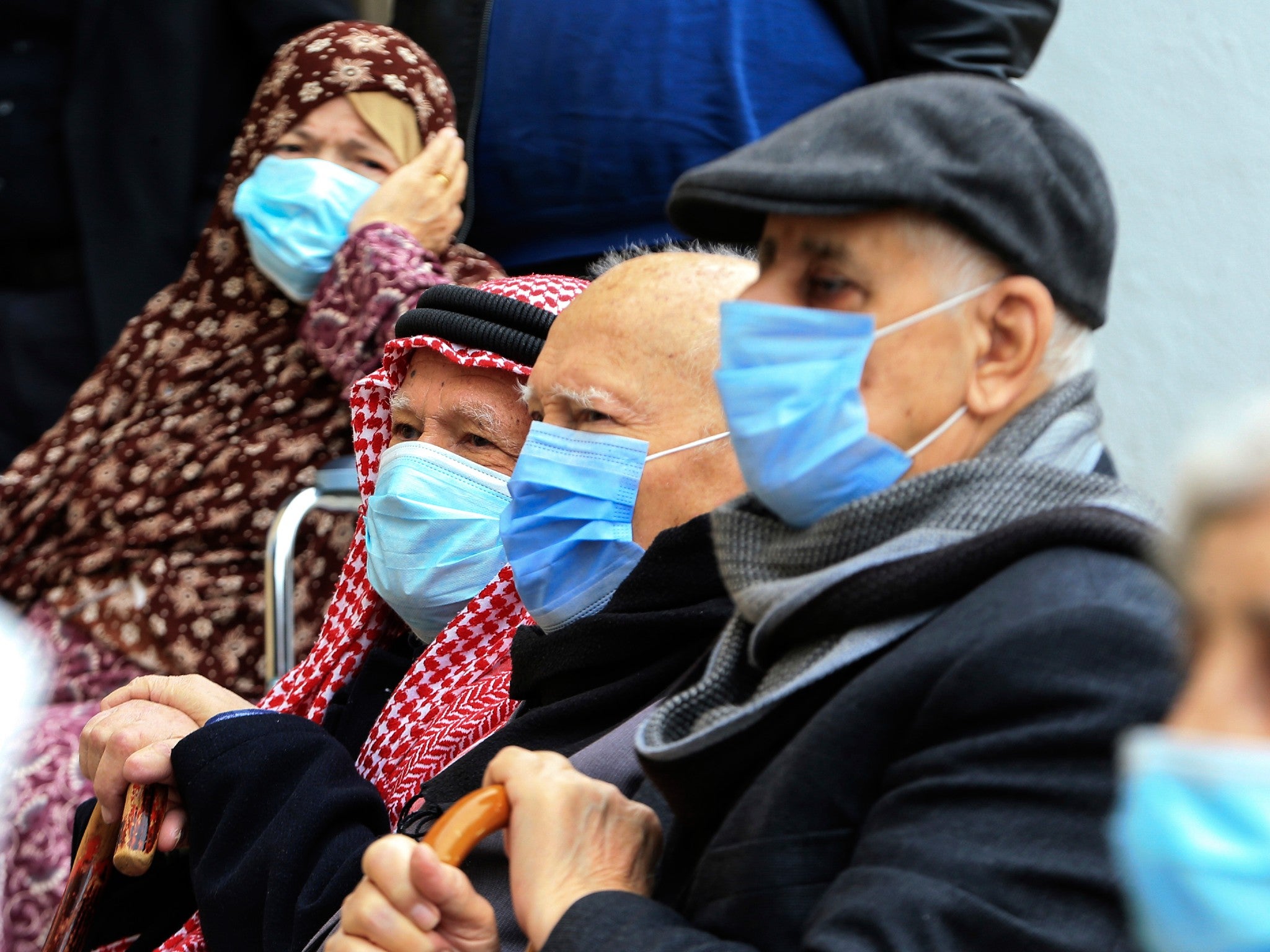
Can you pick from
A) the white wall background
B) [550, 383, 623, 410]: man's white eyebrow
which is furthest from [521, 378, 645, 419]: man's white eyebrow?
the white wall background

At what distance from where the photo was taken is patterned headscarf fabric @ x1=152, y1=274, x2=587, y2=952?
7.75ft

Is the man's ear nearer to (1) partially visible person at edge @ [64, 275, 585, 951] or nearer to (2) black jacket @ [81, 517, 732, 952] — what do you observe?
(2) black jacket @ [81, 517, 732, 952]

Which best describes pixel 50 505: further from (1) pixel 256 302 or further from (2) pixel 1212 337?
(2) pixel 1212 337

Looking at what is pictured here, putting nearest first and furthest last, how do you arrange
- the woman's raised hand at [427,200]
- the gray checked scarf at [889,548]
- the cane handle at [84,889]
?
1. the gray checked scarf at [889,548]
2. the cane handle at [84,889]
3. the woman's raised hand at [427,200]

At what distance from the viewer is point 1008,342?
148 centimetres

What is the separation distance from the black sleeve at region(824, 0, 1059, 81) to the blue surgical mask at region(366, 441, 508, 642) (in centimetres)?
147

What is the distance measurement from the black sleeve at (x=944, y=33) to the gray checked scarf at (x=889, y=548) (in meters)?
2.01

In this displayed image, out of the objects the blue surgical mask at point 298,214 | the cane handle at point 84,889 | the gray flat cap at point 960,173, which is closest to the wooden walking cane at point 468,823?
the gray flat cap at point 960,173

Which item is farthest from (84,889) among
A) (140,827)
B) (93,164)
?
(93,164)

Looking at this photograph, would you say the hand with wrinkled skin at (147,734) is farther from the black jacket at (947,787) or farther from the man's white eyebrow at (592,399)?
the black jacket at (947,787)

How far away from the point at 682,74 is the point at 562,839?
2330 millimetres

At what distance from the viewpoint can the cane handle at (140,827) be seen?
2.15 metres

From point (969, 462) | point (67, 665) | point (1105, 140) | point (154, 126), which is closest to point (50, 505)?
point (67, 665)

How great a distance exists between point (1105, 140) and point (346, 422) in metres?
1.86
